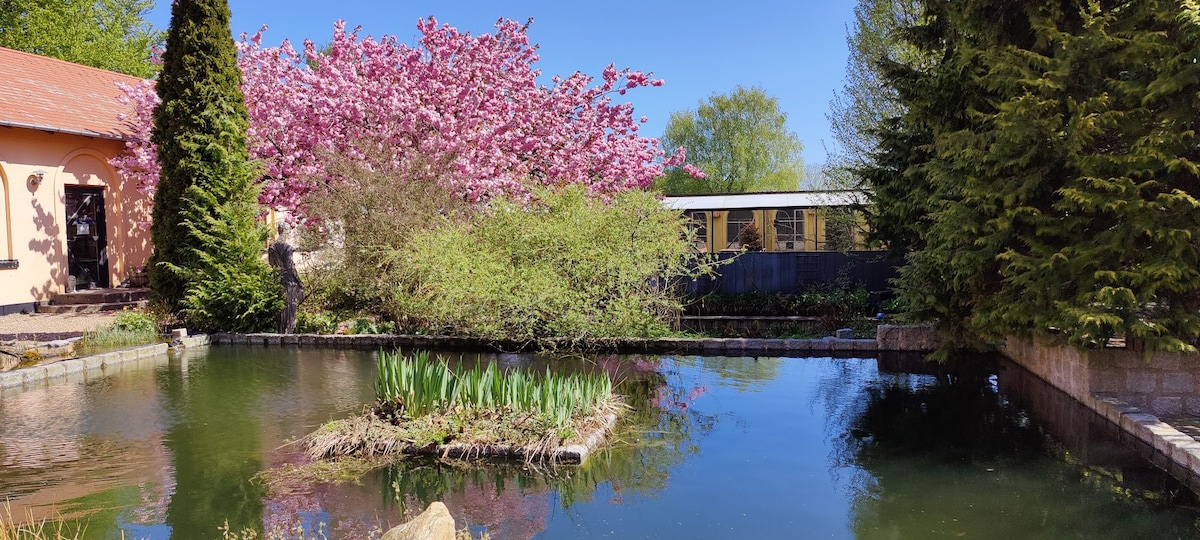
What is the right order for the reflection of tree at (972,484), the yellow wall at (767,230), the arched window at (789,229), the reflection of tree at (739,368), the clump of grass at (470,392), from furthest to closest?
1. the arched window at (789,229)
2. the yellow wall at (767,230)
3. the reflection of tree at (739,368)
4. the clump of grass at (470,392)
5. the reflection of tree at (972,484)

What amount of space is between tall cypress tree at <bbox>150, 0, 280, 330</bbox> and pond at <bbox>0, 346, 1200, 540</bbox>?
400cm

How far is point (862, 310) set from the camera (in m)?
13.5

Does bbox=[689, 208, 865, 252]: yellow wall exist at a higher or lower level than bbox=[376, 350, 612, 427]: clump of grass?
higher

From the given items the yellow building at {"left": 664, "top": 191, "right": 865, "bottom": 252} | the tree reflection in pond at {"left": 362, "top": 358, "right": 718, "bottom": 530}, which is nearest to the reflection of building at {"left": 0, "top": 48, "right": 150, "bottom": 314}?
the yellow building at {"left": 664, "top": 191, "right": 865, "bottom": 252}

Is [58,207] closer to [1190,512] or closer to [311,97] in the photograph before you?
[311,97]

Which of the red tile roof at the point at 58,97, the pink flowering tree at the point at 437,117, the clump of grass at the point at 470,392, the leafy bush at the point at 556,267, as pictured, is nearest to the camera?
the clump of grass at the point at 470,392

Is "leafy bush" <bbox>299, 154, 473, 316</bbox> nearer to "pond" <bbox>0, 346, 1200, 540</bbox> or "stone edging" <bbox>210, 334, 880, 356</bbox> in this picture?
"stone edging" <bbox>210, 334, 880, 356</bbox>

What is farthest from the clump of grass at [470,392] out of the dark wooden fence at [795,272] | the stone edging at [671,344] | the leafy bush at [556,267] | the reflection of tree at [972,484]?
the dark wooden fence at [795,272]

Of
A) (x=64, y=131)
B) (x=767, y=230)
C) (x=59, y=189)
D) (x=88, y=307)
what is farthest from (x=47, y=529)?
(x=767, y=230)

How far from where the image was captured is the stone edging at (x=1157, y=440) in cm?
524

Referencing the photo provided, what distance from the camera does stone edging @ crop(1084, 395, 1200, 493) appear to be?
206 inches

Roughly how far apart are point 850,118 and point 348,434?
14430mm

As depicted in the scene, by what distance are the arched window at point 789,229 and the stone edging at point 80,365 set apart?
13067 mm

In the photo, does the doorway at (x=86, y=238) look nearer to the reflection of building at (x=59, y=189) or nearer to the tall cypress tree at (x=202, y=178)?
the reflection of building at (x=59, y=189)
